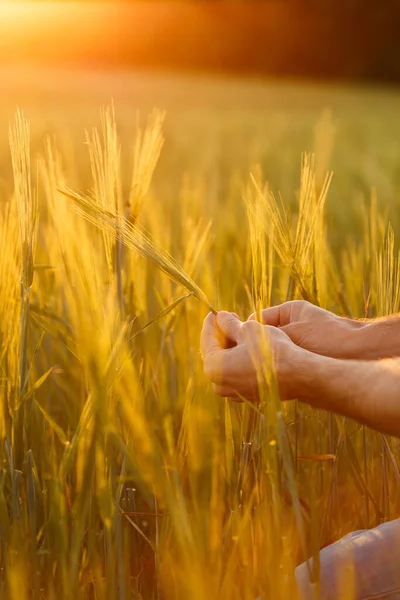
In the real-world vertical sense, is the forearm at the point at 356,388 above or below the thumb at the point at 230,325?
below

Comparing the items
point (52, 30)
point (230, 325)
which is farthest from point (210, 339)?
point (52, 30)

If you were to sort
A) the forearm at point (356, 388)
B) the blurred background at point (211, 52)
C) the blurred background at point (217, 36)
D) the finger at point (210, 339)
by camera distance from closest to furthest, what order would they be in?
the forearm at point (356, 388)
the finger at point (210, 339)
the blurred background at point (211, 52)
the blurred background at point (217, 36)

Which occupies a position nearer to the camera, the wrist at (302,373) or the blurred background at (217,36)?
the wrist at (302,373)

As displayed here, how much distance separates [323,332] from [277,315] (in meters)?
0.06

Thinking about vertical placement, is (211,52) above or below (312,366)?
above

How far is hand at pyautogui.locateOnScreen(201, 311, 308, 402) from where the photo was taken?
700mm

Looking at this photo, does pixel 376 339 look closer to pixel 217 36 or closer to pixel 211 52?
pixel 217 36

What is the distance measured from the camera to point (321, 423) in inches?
39.4

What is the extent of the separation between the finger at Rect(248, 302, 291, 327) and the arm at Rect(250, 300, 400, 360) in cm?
2

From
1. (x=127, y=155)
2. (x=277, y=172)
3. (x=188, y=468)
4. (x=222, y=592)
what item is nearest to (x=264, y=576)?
(x=222, y=592)

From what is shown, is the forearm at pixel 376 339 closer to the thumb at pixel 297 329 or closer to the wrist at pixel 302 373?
the thumb at pixel 297 329

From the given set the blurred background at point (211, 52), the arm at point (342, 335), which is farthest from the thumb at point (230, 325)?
the blurred background at point (211, 52)

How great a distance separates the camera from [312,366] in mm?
693

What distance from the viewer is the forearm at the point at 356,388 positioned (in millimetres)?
652
